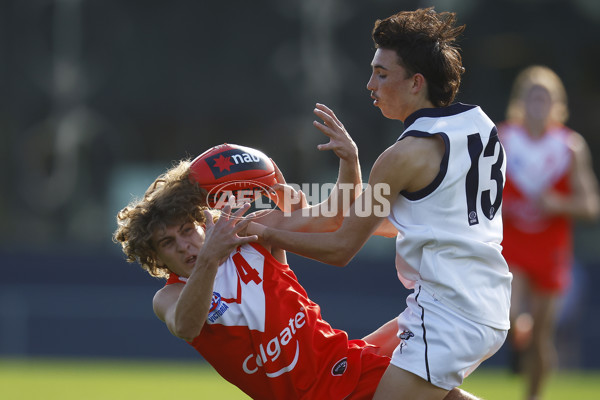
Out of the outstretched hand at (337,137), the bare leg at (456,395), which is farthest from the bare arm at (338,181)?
the bare leg at (456,395)

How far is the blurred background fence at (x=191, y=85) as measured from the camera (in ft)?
42.9

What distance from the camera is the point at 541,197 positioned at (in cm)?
698

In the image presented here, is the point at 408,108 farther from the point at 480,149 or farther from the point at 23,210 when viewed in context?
the point at 23,210

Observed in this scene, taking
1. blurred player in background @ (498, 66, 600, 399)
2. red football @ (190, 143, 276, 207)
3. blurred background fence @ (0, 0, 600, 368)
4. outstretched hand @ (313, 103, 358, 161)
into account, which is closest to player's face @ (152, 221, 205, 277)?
red football @ (190, 143, 276, 207)

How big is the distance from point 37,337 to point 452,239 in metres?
9.61

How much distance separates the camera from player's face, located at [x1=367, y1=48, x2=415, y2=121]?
3.47 m

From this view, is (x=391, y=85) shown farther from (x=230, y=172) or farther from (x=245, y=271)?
(x=245, y=271)

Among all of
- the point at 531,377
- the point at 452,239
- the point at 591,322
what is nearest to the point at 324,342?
the point at 452,239

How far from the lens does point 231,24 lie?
14195 mm

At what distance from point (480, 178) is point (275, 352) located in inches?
41.7

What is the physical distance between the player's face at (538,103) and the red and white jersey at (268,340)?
4061 mm

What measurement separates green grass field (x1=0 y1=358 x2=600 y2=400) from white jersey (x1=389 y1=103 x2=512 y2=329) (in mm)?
4333

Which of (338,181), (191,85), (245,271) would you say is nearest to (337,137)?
(338,181)

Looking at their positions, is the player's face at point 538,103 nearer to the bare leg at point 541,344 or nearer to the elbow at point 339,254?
the bare leg at point 541,344
